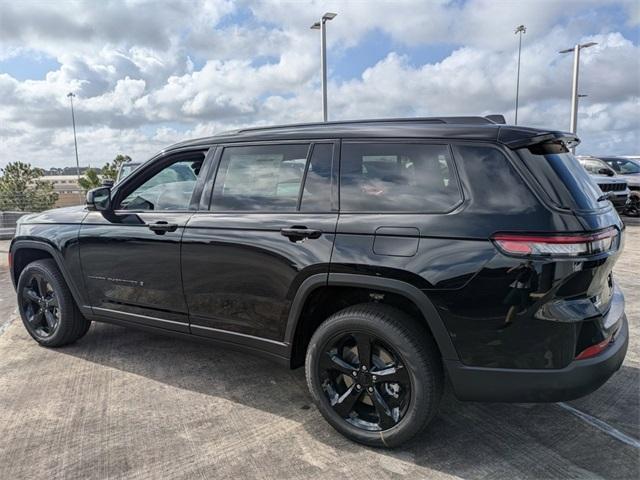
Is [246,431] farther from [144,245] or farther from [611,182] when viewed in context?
[611,182]

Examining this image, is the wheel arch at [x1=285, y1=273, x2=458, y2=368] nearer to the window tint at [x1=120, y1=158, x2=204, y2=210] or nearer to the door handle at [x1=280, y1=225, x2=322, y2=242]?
the door handle at [x1=280, y1=225, x2=322, y2=242]

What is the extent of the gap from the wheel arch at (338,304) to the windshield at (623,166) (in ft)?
49.2

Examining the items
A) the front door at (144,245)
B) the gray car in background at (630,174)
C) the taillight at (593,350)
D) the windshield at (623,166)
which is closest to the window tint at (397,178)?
the taillight at (593,350)

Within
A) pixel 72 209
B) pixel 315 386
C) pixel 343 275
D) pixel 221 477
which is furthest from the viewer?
pixel 72 209

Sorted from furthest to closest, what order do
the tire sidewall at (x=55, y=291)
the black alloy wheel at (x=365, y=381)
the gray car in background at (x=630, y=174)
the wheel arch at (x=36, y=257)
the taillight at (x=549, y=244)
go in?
the gray car in background at (x=630, y=174) → the tire sidewall at (x=55, y=291) → the wheel arch at (x=36, y=257) → the black alloy wheel at (x=365, y=381) → the taillight at (x=549, y=244)

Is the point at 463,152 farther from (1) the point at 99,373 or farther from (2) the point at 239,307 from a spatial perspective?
(1) the point at 99,373

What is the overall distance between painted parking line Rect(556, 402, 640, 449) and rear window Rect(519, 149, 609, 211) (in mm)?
1335

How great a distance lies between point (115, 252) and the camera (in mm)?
3760

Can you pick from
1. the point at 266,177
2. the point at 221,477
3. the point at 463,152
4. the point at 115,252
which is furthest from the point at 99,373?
the point at 463,152

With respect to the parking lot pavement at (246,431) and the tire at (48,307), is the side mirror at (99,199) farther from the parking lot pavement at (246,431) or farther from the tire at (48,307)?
the parking lot pavement at (246,431)

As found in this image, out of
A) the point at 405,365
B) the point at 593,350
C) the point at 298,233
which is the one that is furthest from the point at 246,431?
the point at 593,350

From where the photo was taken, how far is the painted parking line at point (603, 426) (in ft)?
9.16

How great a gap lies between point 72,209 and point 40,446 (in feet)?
6.88

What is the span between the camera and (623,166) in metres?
15.2
